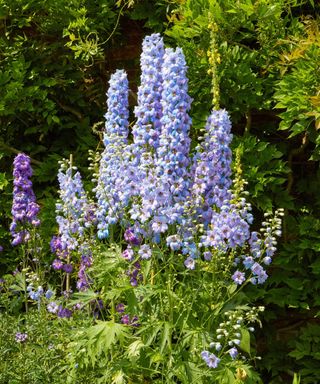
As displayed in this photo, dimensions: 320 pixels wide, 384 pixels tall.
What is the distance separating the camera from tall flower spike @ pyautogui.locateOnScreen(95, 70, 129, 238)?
3729 mm

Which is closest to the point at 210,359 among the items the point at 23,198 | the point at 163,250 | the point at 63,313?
the point at 163,250

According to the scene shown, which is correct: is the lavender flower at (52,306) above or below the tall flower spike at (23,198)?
below

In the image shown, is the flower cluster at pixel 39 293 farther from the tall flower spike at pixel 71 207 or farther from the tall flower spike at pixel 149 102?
the tall flower spike at pixel 149 102

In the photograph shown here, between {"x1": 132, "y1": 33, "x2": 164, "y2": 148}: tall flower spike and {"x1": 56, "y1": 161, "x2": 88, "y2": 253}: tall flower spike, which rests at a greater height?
{"x1": 132, "y1": 33, "x2": 164, "y2": 148}: tall flower spike

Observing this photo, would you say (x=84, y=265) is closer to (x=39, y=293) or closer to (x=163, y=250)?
(x=39, y=293)

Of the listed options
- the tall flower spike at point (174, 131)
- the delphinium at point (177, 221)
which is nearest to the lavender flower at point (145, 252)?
the delphinium at point (177, 221)

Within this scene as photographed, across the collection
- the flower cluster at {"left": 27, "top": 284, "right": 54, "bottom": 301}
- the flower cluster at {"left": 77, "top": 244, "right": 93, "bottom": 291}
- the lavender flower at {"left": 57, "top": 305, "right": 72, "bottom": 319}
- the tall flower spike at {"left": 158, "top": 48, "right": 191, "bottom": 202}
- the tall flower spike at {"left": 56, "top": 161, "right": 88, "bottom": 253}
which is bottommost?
the lavender flower at {"left": 57, "top": 305, "right": 72, "bottom": 319}

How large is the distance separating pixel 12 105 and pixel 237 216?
8.36ft

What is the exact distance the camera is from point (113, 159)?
3.73 metres

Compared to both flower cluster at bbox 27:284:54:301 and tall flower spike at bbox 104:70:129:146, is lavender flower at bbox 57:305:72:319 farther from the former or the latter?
tall flower spike at bbox 104:70:129:146

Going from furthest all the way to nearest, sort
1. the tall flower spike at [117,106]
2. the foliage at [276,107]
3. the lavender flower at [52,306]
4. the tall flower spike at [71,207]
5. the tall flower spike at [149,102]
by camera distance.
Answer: the foliage at [276,107] < the lavender flower at [52,306] < the tall flower spike at [71,207] < the tall flower spike at [117,106] < the tall flower spike at [149,102]

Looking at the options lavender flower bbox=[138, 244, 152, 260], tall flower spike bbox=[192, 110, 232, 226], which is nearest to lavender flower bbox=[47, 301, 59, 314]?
lavender flower bbox=[138, 244, 152, 260]

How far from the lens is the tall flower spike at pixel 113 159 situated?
3.73 meters

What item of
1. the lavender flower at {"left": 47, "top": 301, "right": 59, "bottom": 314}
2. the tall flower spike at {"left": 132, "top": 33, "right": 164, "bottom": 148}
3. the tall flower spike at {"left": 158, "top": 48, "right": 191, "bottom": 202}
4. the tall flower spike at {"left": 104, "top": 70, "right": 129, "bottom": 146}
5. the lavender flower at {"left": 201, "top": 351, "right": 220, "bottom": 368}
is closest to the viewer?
the lavender flower at {"left": 201, "top": 351, "right": 220, "bottom": 368}
